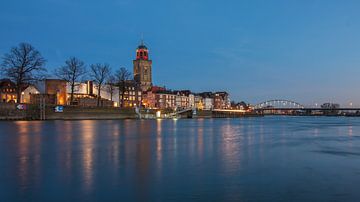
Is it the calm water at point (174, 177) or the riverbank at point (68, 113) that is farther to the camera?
the riverbank at point (68, 113)

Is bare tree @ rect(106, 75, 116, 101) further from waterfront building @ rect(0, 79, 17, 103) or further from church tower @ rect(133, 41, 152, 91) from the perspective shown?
church tower @ rect(133, 41, 152, 91)

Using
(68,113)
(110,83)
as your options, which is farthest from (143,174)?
(110,83)

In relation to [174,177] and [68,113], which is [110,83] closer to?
[68,113]

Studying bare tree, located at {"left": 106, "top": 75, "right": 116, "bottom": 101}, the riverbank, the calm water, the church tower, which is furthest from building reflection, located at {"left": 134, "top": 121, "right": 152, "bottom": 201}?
the church tower

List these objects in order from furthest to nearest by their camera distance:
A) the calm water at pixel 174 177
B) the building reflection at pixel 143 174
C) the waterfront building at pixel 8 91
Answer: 1. the waterfront building at pixel 8 91
2. the building reflection at pixel 143 174
3. the calm water at pixel 174 177

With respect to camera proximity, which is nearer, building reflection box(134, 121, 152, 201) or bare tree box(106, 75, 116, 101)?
building reflection box(134, 121, 152, 201)

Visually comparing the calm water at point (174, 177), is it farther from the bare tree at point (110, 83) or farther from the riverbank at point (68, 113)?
the bare tree at point (110, 83)

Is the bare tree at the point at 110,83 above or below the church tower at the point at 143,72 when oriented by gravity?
below

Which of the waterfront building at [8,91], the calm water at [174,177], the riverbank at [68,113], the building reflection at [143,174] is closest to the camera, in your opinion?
the calm water at [174,177]

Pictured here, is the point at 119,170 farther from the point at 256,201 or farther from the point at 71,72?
the point at 71,72

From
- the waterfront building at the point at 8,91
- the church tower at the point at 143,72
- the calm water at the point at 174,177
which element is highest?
the church tower at the point at 143,72

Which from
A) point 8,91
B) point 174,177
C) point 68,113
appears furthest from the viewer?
point 8,91

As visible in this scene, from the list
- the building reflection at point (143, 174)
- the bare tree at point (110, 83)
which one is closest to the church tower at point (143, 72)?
the bare tree at point (110, 83)

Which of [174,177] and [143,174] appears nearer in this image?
[174,177]
